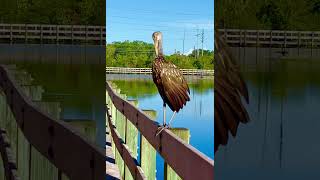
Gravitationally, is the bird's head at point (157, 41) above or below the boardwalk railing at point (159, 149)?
above

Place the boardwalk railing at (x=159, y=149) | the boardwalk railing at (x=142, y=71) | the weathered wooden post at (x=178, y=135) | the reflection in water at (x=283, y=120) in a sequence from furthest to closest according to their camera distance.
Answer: the reflection in water at (x=283, y=120) < the boardwalk railing at (x=142, y=71) < the weathered wooden post at (x=178, y=135) < the boardwalk railing at (x=159, y=149)

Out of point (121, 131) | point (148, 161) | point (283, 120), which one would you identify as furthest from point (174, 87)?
point (283, 120)

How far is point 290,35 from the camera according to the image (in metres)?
2.35

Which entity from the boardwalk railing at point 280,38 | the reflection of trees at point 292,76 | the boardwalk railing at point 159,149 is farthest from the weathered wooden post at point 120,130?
the reflection of trees at point 292,76

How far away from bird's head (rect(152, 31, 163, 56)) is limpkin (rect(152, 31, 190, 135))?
26mm

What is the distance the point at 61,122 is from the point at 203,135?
0.28 metres

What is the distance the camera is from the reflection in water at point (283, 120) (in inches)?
75.6

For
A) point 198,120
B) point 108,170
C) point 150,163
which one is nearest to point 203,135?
point 198,120

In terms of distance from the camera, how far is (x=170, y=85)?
2.87 feet

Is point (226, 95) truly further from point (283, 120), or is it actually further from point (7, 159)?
point (283, 120)

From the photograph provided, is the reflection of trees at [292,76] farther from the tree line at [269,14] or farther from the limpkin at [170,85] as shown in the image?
the limpkin at [170,85]

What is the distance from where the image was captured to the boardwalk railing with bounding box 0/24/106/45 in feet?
3.34

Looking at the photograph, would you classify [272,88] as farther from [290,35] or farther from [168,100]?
[168,100]

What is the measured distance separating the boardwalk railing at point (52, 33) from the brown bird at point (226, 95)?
26cm
